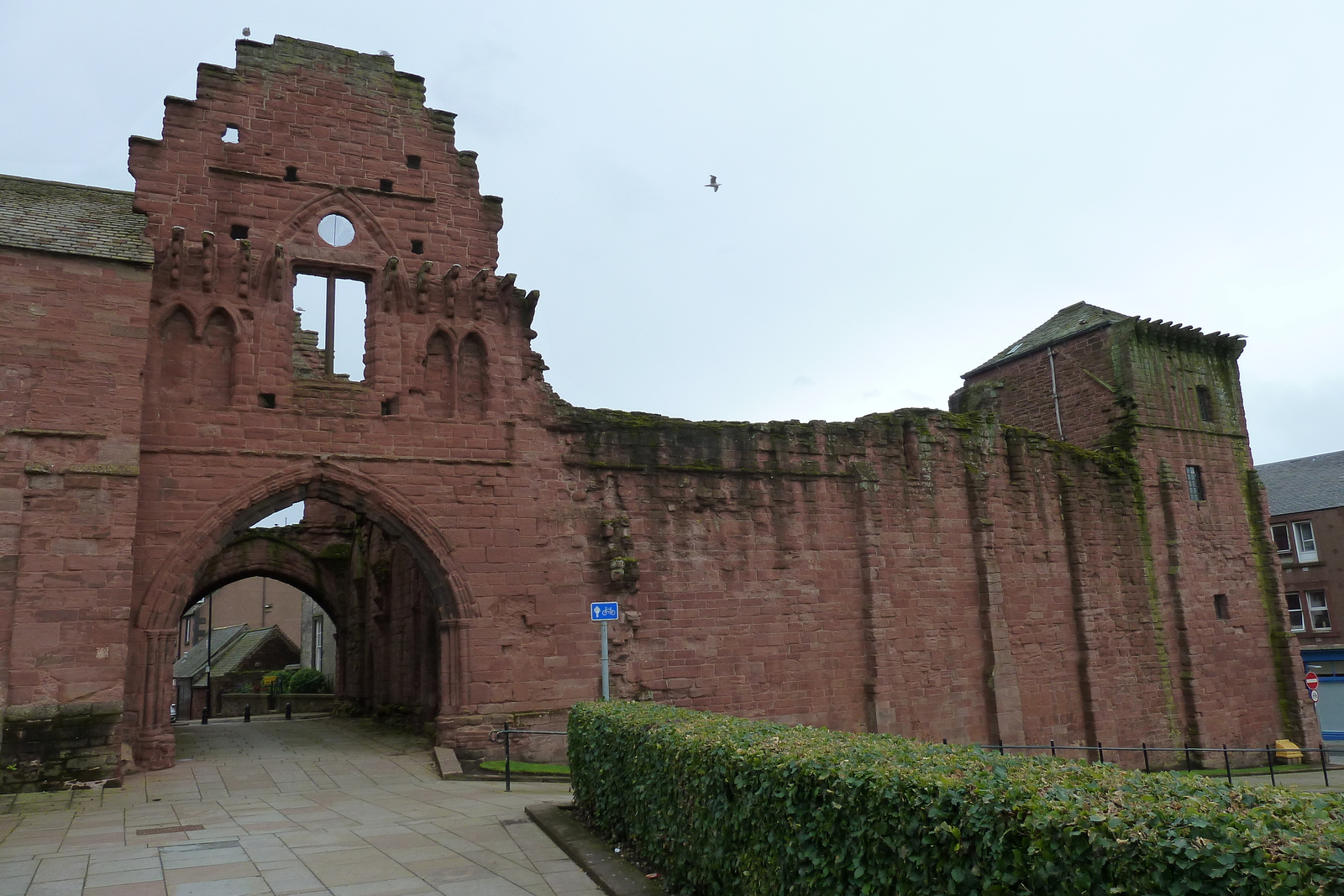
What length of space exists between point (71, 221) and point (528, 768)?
10610 millimetres

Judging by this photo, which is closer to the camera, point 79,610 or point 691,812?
point 691,812

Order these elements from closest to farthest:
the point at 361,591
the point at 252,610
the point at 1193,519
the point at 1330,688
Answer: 1. the point at 361,591
2. the point at 1193,519
3. the point at 1330,688
4. the point at 252,610

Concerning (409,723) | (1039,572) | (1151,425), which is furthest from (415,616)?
(1151,425)

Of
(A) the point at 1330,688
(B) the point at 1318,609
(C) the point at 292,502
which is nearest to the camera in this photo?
(C) the point at 292,502

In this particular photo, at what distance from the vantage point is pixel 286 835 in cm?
922

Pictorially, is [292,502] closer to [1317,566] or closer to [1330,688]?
[1330,688]

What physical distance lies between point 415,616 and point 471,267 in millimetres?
7428

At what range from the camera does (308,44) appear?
16156mm

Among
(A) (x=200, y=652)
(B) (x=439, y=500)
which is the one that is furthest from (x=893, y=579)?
(A) (x=200, y=652)

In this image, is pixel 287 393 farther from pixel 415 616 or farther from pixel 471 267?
pixel 415 616

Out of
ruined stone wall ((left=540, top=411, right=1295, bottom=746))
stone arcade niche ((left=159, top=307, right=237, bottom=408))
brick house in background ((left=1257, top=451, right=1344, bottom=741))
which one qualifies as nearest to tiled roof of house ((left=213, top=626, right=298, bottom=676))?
stone arcade niche ((left=159, top=307, right=237, bottom=408))

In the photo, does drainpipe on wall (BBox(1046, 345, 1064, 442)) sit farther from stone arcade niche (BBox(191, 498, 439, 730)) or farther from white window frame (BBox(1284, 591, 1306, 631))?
white window frame (BBox(1284, 591, 1306, 631))

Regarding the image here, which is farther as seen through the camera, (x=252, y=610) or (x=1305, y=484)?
(x=252, y=610)

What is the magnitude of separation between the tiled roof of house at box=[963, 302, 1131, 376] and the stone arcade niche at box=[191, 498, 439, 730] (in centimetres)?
1831
